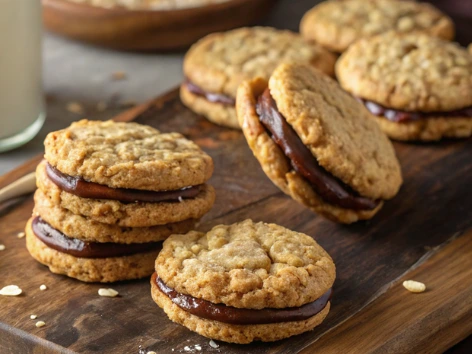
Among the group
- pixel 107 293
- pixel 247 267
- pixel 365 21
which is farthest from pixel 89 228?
pixel 365 21

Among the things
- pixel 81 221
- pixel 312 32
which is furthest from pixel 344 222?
pixel 312 32

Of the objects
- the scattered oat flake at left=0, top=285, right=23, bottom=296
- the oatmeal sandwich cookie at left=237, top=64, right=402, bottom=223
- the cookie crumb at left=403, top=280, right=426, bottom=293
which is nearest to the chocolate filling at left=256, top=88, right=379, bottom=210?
the oatmeal sandwich cookie at left=237, top=64, right=402, bottom=223

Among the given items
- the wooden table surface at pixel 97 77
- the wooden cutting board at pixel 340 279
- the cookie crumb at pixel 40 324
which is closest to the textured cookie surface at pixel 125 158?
the wooden cutting board at pixel 340 279

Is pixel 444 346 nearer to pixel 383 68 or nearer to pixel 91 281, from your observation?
pixel 91 281

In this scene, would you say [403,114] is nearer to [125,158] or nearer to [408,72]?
[408,72]

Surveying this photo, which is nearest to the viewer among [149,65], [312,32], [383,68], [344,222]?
[344,222]

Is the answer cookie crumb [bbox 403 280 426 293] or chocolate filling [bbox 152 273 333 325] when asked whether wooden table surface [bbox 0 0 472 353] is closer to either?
chocolate filling [bbox 152 273 333 325]
